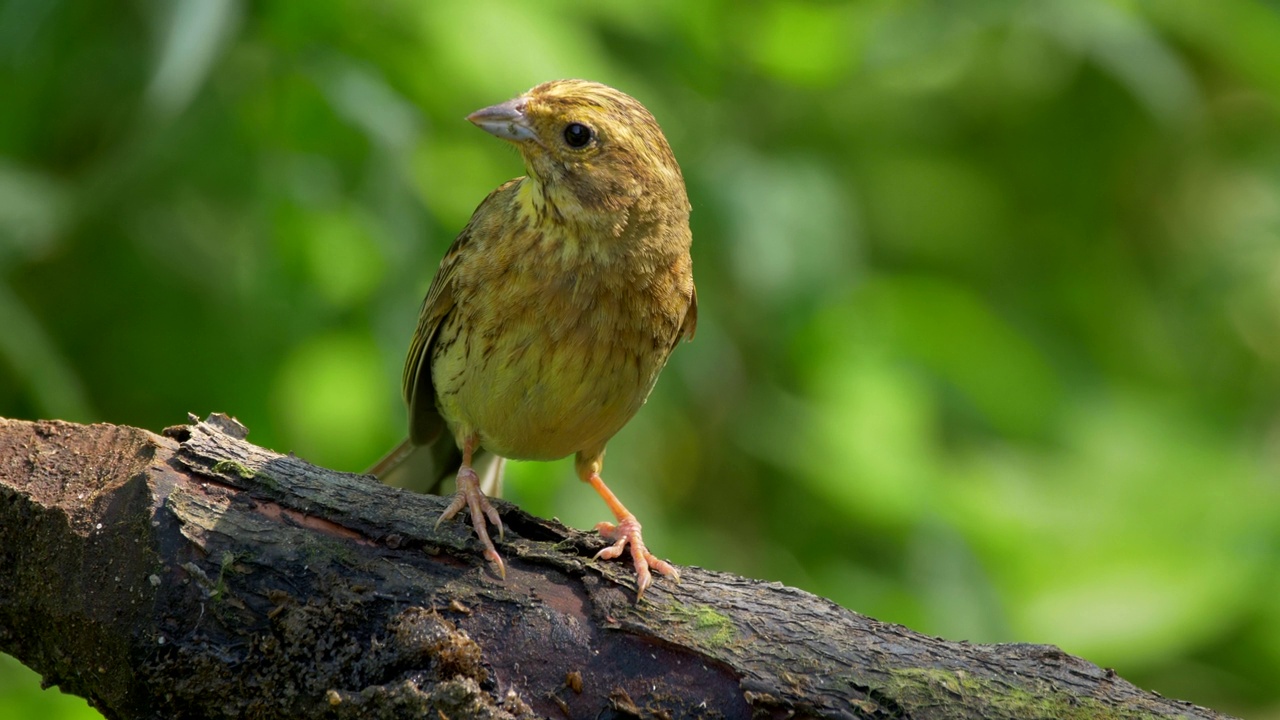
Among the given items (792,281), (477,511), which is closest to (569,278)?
(477,511)

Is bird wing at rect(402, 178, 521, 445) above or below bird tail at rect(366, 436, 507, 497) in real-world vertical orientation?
above

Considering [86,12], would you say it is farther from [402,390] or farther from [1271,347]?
[1271,347]

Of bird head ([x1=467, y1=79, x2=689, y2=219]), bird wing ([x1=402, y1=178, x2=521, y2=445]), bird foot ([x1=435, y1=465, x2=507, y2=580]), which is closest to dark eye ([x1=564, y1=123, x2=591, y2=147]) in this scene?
bird head ([x1=467, y1=79, x2=689, y2=219])

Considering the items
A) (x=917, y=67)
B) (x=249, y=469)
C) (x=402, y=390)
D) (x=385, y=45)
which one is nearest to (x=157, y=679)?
(x=249, y=469)

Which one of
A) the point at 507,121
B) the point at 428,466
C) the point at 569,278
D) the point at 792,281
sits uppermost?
the point at 792,281

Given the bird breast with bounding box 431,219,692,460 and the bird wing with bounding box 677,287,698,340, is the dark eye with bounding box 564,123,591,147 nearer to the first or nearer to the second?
the bird breast with bounding box 431,219,692,460

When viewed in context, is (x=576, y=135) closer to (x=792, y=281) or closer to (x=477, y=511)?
(x=477, y=511)
